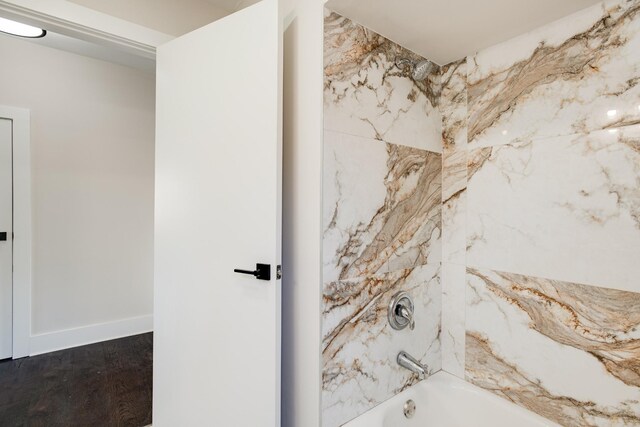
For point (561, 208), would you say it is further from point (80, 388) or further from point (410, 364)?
point (80, 388)

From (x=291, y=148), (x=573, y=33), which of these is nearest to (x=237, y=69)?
(x=291, y=148)

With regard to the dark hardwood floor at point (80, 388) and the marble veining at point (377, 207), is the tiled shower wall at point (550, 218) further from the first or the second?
the dark hardwood floor at point (80, 388)

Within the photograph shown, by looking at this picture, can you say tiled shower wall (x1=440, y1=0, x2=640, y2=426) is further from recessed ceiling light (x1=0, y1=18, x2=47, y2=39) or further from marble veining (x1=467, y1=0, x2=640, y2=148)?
recessed ceiling light (x1=0, y1=18, x2=47, y2=39)

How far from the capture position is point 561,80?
1245 mm

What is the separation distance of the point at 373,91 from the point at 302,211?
1.99 feet

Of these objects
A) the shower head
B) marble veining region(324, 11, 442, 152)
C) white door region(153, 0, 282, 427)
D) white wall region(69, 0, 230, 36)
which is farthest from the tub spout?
white wall region(69, 0, 230, 36)

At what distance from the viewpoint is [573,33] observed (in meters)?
1.21

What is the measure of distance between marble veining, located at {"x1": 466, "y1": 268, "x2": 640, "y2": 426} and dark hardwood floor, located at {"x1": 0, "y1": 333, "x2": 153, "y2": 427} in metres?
2.04

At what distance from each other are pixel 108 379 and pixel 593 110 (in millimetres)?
3311

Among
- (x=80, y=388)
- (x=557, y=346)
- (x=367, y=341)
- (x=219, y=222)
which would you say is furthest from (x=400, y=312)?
(x=80, y=388)

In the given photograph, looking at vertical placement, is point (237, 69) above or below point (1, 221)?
above

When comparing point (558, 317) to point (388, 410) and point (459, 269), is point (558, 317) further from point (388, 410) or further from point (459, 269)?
point (388, 410)

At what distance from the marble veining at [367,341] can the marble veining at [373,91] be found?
0.65 m

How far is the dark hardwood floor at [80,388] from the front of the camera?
1891 mm
